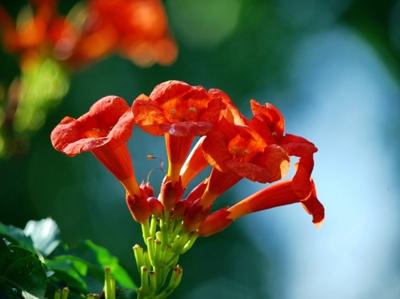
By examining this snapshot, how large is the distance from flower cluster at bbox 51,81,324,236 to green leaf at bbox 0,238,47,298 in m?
0.32

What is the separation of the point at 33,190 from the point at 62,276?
8.89m

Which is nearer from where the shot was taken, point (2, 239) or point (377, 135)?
point (2, 239)

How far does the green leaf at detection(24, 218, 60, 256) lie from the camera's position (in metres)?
3.24

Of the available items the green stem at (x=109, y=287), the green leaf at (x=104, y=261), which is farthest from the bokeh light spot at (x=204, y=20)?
the green stem at (x=109, y=287)

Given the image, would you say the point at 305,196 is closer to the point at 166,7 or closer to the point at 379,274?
the point at 379,274

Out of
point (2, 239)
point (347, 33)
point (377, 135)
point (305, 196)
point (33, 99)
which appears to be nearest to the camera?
point (2, 239)

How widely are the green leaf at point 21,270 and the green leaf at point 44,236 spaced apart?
56cm

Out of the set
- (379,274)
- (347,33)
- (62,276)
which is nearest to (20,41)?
(62,276)

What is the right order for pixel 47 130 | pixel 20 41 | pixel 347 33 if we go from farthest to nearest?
pixel 347 33
pixel 47 130
pixel 20 41

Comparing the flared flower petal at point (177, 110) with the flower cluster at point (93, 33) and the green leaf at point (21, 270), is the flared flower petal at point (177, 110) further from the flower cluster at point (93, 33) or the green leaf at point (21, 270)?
the flower cluster at point (93, 33)

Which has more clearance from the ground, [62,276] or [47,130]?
[62,276]

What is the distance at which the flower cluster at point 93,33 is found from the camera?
228 inches

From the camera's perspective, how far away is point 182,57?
13.4 m

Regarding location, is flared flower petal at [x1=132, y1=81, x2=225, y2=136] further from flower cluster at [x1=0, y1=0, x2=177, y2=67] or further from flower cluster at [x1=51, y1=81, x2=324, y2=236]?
flower cluster at [x1=0, y1=0, x2=177, y2=67]
